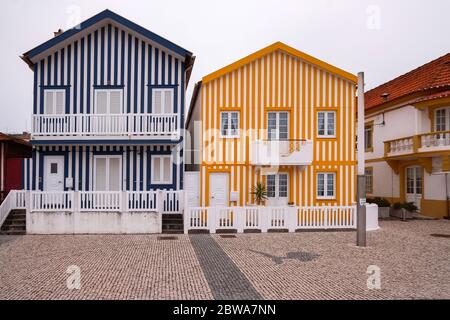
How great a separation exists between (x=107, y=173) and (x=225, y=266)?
10.1 metres

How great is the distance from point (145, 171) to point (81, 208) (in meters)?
3.52

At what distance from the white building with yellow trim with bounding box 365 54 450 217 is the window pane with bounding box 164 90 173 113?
44.0ft

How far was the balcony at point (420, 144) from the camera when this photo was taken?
18.8m

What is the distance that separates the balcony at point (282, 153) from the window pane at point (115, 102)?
6.78 m

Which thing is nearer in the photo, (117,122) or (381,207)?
(117,122)

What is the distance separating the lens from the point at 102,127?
→ 54.1 feet

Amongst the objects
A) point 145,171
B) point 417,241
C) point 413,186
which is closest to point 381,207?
point 413,186

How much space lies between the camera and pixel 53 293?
6.93 meters

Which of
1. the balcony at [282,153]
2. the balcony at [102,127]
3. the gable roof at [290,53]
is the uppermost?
the gable roof at [290,53]

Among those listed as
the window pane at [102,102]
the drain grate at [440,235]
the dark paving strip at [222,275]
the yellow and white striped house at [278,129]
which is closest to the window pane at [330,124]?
the yellow and white striped house at [278,129]

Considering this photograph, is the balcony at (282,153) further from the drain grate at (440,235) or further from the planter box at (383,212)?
the planter box at (383,212)

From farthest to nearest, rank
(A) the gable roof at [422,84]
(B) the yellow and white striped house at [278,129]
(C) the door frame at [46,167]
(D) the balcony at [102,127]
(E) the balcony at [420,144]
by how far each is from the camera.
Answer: (A) the gable roof at [422,84] → (E) the balcony at [420,144] → (C) the door frame at [46,167] → (B) the yellow and white striped house at [278,129] → (D) the balcony at [102,127]

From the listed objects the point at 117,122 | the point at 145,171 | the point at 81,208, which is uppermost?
the point at 117,122
